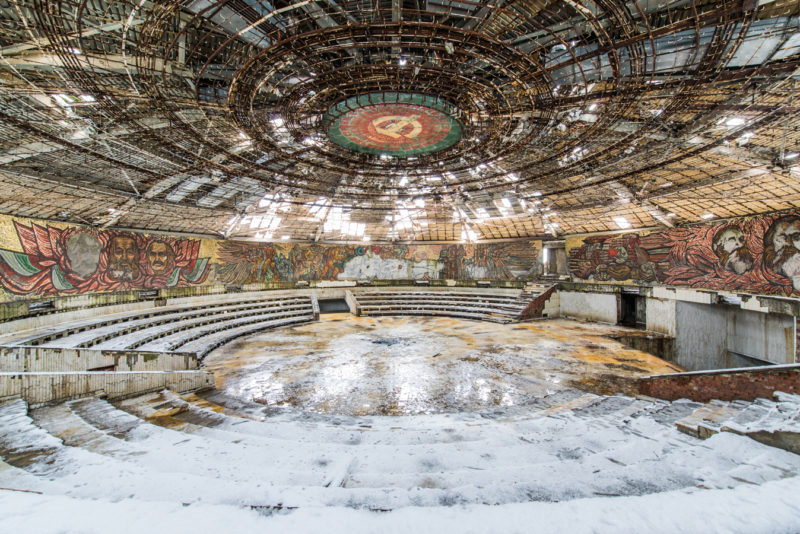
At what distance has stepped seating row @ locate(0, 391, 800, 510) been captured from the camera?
2.98 meters

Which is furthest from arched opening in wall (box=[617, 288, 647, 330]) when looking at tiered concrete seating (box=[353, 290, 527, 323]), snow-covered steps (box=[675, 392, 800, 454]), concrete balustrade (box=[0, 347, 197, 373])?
concrete balustrade (box=[0, 347, 197, 373])

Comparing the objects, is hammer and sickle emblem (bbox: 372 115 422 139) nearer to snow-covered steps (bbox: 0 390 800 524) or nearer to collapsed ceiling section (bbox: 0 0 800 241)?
collapsed ceiling section (bbox: 0 0 800 241)

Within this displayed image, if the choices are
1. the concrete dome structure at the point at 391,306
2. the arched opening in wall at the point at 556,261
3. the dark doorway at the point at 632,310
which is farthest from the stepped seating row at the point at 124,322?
the dark doorway at the point at 632,310

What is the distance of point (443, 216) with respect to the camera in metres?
26.0

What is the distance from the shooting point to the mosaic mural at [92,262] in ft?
46.1

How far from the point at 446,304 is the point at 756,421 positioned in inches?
762

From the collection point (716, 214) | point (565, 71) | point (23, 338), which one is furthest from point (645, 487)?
point (716, 214)

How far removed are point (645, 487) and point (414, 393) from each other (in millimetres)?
6466

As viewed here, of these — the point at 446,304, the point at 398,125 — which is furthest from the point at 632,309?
the point at 398,125

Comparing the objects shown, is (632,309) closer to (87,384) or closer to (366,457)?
(366,457)

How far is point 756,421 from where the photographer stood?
5293 millimetres

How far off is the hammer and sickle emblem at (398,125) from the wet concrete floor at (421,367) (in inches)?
336

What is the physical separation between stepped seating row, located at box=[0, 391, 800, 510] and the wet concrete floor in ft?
5.67

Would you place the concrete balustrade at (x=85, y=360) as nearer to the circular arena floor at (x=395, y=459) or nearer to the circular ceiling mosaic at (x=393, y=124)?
the circular arena floor at (x=395, y=459)
